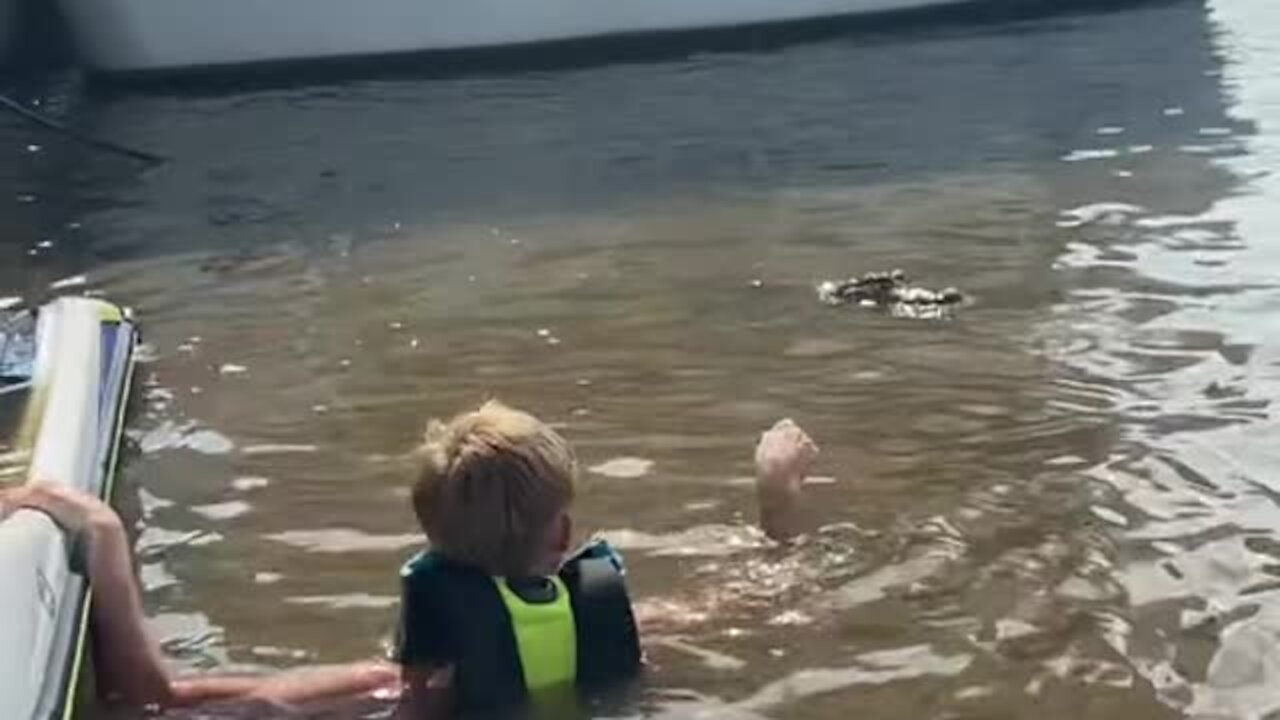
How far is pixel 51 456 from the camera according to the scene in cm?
573

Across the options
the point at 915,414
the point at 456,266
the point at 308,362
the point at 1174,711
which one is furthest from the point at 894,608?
the point at 456,266

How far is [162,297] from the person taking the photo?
9.47m

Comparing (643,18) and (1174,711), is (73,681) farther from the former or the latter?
(643,18)

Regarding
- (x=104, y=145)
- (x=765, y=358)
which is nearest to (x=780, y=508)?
(x=765, y=358)

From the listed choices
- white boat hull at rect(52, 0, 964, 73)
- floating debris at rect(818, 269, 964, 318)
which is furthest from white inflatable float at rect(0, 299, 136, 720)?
white boat hull at rect(52, 0, 964, 73)

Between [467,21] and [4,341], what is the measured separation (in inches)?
395

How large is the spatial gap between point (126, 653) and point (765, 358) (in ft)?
→ 10.9

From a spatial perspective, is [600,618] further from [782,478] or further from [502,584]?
[782,478]

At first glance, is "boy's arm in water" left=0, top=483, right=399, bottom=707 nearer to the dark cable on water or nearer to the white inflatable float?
the white inflatable float

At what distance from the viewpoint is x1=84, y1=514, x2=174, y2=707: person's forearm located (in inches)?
195

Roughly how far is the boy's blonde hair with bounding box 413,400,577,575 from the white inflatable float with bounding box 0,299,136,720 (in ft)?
2.61

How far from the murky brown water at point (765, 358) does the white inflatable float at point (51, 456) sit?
12.6 inches

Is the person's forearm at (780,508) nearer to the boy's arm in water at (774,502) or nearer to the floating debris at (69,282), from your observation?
the boy's arm in water at (774,502)

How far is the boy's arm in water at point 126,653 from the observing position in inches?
192
